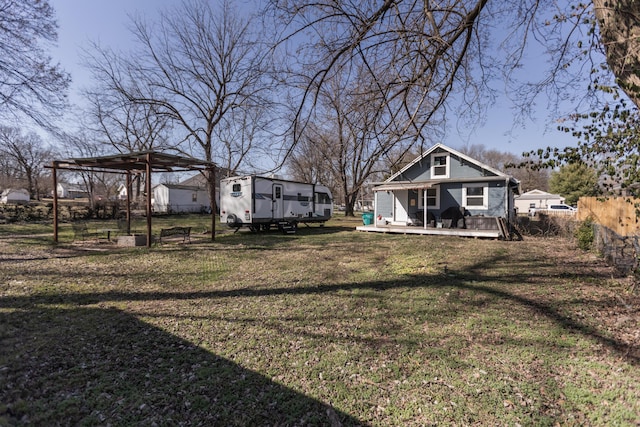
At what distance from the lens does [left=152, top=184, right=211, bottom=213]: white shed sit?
123 ft

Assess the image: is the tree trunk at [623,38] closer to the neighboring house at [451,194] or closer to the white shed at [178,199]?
the neighboring house at [451,194]

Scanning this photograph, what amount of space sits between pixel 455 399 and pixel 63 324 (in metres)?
5.45

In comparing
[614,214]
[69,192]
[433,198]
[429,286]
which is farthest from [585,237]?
[69,192]

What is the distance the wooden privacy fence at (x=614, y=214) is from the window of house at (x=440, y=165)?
602 centimetres

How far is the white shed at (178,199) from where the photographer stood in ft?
123

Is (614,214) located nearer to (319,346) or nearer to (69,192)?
(319,346)

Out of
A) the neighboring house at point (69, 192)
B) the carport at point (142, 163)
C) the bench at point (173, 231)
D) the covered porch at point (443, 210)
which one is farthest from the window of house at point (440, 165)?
the neighboring house at point (69, 192)

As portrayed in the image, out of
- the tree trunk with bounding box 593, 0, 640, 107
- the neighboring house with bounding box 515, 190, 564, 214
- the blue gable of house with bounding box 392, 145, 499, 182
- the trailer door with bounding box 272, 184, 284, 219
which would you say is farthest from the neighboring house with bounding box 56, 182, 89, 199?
the tree trunk with bounding box 593, 0, 640, 107

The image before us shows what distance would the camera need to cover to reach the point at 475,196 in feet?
51.5

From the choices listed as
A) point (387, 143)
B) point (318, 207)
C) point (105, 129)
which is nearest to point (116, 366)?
point (387, 143)

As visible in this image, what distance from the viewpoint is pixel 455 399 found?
113 inches

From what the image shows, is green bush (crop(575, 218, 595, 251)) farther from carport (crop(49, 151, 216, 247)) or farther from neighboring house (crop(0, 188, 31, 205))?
neighboring house (crop(0, 188, 31, 205))

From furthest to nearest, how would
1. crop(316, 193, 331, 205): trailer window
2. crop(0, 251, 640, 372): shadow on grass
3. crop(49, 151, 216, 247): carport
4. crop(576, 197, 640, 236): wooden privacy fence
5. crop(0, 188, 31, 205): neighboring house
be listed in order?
crop(0, 188, 31, 205): neighboring house, crop(316, 193, 331, 205): trailer window, crop(49, 151, 216, 247): carport, crop(576, 197, 640, 236): wooden privacy fence, crop(0, 251, 640, 372): shadow on grass

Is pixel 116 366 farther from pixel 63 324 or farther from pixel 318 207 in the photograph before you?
pixel 318 207
